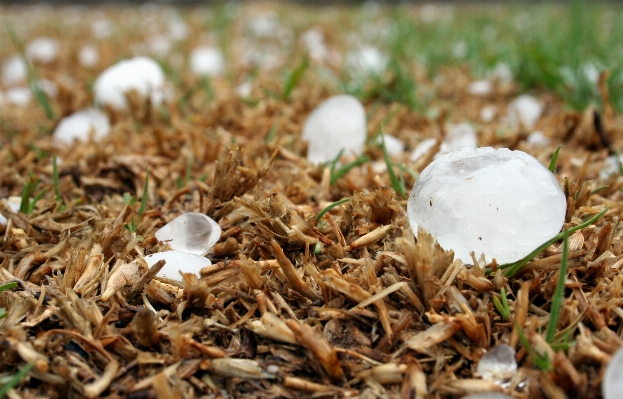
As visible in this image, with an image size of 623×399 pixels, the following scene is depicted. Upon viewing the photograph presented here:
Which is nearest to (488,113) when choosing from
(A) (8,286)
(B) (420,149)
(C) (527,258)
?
(B) (420,149)

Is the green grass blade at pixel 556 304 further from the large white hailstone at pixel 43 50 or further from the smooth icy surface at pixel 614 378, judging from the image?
the large white hailstone at pixel 43 50

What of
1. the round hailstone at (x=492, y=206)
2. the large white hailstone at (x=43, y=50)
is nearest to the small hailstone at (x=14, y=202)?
the round hailstone at (x=492, y=206)

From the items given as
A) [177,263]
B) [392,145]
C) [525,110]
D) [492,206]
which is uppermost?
[492,206]

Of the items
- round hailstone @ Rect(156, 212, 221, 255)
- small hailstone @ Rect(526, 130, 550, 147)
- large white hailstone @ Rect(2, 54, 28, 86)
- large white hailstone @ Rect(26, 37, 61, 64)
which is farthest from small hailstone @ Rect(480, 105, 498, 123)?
large white hailstone @ Rect(26, 37, 61, 64)

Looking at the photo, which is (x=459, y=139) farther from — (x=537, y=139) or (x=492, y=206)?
(x=492, y=206)

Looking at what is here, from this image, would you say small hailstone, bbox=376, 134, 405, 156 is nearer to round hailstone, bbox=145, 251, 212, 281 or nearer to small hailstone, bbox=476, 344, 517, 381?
round hailstone, bbox=145, 251, 212, 281

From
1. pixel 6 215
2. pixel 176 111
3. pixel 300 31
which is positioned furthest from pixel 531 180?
pixel 300 31
